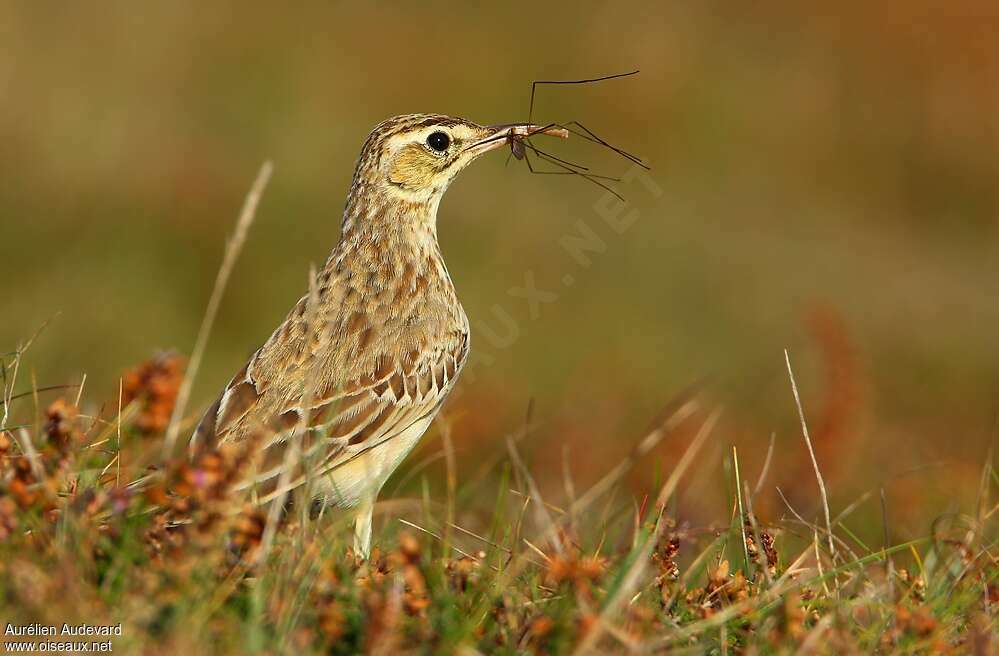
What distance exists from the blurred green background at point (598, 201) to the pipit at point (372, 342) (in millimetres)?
2058

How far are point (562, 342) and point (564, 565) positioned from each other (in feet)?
38.2

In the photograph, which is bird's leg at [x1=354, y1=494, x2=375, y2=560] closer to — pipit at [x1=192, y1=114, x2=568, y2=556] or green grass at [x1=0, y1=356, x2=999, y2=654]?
pipit at [x1=192, y1=114, x2=568, y2=556]

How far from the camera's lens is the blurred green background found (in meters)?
12.8

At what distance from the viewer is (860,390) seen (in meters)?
9.38

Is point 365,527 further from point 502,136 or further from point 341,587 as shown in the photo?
point 502,136

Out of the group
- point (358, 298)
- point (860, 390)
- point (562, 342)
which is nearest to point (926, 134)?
point (562, 342)

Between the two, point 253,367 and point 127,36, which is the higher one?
point 127,36

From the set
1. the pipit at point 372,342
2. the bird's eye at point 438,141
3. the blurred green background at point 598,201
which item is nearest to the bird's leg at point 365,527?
the pipit at point 372,342

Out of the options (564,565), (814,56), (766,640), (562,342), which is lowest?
(562,342)

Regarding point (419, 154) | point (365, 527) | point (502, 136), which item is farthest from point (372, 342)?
point (502, 136)

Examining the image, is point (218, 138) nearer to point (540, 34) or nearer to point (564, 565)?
point (540, 34)

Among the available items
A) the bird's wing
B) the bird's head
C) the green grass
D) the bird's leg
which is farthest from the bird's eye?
the green grass

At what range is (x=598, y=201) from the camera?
1967cm

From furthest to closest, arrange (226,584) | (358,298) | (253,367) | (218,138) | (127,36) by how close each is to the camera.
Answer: (127,36) → (218,138) → (358,298) → (253,367) → (226,584)
